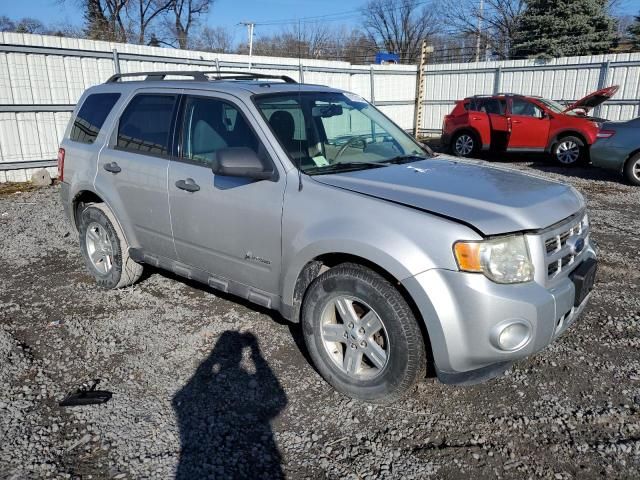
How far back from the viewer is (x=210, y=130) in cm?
376

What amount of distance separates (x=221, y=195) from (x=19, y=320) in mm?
2250

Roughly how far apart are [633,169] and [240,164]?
359 inches

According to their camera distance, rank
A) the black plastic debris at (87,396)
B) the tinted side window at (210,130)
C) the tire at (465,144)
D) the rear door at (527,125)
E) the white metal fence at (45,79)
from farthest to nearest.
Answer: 1. the tire at (465,144)
2. the rear door at (527,125)
3. the white metal fence at (45,79)
4. the tinted side window at (210,130)
5. the black plastic debris at (87,396)

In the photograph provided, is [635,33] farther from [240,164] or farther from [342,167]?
[240,164]

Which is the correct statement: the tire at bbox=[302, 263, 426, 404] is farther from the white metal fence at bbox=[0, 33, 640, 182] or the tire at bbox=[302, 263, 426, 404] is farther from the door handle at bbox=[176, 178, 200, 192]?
the white metal fence at bbox=[0, 33, 640, 182]

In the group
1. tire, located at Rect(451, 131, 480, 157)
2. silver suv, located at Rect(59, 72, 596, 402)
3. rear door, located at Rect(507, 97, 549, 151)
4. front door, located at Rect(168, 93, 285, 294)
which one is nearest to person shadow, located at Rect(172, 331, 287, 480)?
silver suv, located at Rect(59, 72, 596, 402)

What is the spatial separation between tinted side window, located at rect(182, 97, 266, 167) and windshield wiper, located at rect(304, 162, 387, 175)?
432mm

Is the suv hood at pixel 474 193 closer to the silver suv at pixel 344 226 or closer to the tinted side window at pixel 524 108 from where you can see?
the silver suv at pixel 344 226

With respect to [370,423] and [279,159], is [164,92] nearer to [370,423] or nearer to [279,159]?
[279,159]

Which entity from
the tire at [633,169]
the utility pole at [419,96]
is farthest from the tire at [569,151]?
the utility pole at [419,96]

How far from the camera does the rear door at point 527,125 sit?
40.9ft

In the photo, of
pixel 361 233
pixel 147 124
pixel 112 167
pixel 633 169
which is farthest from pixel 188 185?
pixel 633 169

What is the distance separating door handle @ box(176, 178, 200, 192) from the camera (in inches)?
144

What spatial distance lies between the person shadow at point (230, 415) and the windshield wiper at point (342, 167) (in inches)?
55.0
